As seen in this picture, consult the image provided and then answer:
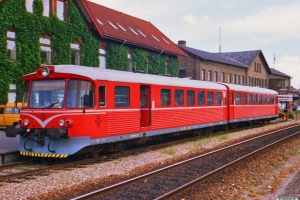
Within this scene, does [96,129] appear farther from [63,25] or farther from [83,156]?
[63,25]

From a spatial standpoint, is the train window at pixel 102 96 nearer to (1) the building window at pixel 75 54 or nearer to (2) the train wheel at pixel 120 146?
(2) the train wheel at pixel 120 146

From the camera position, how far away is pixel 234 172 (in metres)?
10.5

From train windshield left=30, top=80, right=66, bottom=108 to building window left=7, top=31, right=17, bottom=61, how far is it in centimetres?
1223

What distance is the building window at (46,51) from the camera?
25.2m

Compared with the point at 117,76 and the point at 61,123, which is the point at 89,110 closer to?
the point at 61,123

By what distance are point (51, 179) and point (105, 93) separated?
11.5 feet

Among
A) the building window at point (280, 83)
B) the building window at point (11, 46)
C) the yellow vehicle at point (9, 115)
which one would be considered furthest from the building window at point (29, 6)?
the building window at point (280, 83)

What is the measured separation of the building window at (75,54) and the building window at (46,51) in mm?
1810

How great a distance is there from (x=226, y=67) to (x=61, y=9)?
28.7 metres

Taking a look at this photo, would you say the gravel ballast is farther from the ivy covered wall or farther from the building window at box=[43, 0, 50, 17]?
the building window at box=[43, 0, 50, 17]

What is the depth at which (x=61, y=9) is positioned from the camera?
86.5 feet

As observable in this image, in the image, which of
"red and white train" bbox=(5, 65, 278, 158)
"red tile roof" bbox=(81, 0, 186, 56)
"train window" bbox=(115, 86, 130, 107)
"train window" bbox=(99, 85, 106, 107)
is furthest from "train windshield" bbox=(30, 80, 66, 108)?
"red tile roof" bbox=(81, 0, 186, 56)

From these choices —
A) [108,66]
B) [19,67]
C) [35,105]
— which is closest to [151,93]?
[35,105]

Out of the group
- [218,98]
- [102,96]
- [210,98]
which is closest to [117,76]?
[102,96]
